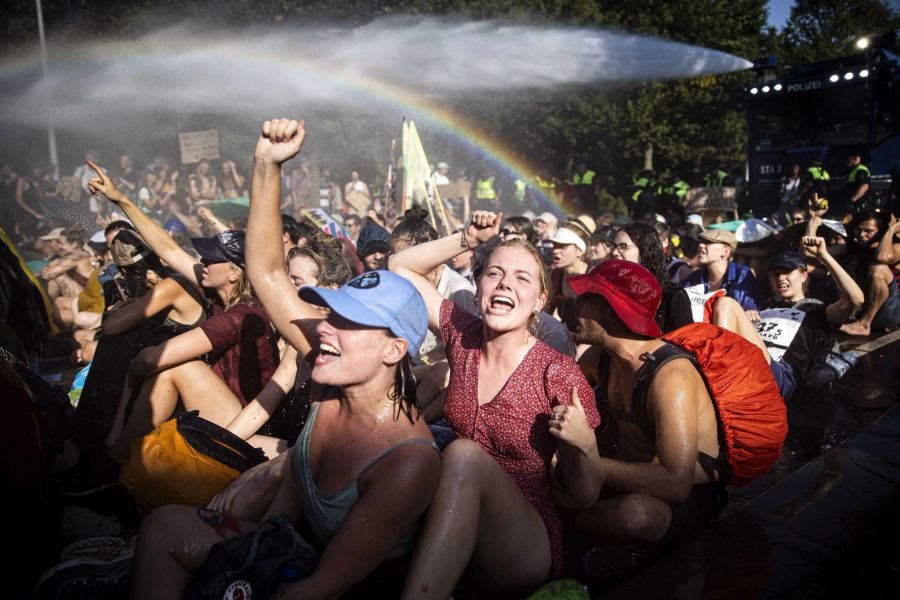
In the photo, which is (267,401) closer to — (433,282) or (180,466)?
(180,466)

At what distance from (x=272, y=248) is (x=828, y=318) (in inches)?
207

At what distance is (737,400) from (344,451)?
79.2 inches

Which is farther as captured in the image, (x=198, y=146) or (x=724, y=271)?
(x=198, y=146)

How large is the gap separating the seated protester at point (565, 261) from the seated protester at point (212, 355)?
8.07 feet

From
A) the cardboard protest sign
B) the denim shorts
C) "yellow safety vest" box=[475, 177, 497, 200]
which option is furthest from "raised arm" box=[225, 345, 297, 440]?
"yellow safety vest" box=[475, 177, 497, 200]

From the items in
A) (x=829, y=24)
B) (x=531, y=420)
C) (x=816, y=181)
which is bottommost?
(x=531, y=420)

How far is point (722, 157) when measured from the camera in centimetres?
2527

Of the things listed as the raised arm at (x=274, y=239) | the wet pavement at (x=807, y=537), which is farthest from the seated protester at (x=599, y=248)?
the raised arm at (x=274, y=239)

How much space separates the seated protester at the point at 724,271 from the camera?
607 centimetres

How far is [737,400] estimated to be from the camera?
3.37 meters

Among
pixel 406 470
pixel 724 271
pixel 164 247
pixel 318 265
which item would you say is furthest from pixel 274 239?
pixel 724 271

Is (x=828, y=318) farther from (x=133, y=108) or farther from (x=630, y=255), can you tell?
(x=133, y=108)

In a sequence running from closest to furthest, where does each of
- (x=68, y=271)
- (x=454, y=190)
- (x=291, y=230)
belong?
(x=291, y=230), (x=68, y=271), (x=454, y=190)

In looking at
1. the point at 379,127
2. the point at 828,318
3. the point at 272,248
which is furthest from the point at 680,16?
the point at 272,248
